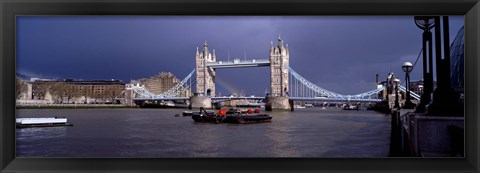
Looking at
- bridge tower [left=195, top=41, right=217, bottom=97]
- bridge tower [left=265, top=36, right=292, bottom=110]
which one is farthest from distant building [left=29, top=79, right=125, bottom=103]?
bridge tower [left=265, top=36, right=292, bottom=110]

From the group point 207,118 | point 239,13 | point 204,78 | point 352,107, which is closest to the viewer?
A: point 239,13

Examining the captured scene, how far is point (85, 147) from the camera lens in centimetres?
521

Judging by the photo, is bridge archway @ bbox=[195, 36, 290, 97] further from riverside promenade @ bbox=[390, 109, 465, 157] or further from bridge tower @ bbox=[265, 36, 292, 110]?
riverside promenade @ bbox=[390, 109, 465, 157]

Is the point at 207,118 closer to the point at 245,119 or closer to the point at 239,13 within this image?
the point at 245,119

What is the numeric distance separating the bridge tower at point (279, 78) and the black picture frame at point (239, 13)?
73.7 inches

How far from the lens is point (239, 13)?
9.20 feet

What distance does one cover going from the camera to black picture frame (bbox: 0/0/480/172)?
9.21ft

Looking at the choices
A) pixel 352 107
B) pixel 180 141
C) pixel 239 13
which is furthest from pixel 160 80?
pixel 352 107

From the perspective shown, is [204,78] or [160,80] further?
[204,78]

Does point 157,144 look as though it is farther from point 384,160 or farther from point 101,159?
point 384,160

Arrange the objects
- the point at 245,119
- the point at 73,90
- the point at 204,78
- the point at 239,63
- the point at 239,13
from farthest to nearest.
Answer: the point at 245,119, the point at 204,78, the point at 239,63, the point at 73,90, the point at 239,13

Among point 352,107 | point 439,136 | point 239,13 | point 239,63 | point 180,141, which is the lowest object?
point 180,141

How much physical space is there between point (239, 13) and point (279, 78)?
18.0ft
